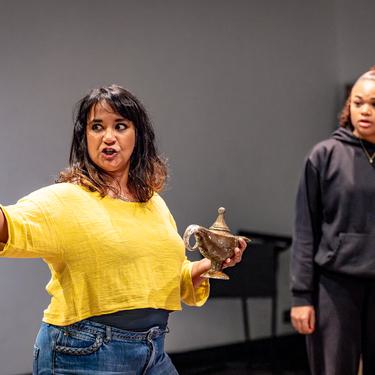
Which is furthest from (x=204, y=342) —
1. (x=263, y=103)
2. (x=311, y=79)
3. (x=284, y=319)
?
(x=311, y=79)

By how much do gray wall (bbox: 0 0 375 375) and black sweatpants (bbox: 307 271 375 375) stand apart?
1158 mm

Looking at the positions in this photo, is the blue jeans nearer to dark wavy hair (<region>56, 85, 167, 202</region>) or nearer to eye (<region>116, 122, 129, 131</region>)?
dark wavy hair (<region>56, 85, 167, 202</region>)

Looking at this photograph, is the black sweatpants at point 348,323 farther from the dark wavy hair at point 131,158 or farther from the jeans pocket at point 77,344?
the jeans pocket at point 77,344

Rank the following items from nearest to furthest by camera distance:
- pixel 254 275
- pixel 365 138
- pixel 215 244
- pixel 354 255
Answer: pixel 215 244, pixel 354 255, pixel 365 138, pixel 254 275

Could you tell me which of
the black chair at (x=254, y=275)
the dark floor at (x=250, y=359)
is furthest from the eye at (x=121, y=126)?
the dark floor at (x=250, y=359)

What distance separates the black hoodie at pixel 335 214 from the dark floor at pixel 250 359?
6.07 feet

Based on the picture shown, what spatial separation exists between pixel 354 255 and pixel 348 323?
0.24 metres

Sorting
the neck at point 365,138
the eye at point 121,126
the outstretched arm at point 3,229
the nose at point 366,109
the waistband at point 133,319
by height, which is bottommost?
the waistband at point 133,319

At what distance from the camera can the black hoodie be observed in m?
2.67

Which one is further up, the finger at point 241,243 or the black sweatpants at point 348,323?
the finger at point 241,243

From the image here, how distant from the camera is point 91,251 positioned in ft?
5.83

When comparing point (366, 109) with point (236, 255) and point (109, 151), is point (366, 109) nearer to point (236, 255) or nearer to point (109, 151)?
point (236, 255)

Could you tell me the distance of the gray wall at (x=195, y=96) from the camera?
3.84m

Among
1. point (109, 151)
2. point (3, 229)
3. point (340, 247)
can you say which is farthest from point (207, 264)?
point (340, 247)
